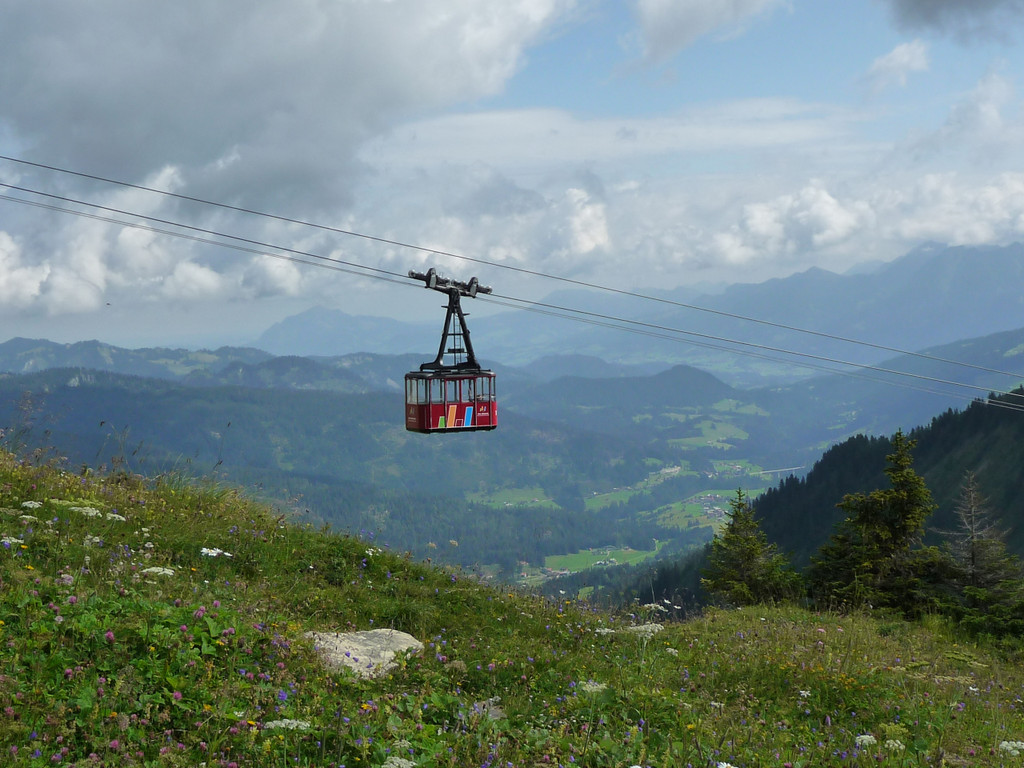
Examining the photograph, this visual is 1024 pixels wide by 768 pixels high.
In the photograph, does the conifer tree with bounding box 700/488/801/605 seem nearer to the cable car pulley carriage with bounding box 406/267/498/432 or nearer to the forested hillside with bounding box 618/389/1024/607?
the cable car pulley carriage with bounding box 406/267/498/432

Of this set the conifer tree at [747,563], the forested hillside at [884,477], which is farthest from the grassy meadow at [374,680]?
the forested hillside at [884,477]

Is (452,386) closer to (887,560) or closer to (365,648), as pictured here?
(365,648)

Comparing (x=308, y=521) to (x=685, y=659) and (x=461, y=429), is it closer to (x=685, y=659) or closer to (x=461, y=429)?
(x=461, y=429)

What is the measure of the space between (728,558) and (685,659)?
2230 centimetres

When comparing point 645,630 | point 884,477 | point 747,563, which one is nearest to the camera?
→ point 645,630

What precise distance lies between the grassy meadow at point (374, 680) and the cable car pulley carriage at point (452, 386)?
6.57m

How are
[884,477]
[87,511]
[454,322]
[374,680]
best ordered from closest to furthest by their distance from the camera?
[374,680]
[87,511]
[454,322]
[884,477]

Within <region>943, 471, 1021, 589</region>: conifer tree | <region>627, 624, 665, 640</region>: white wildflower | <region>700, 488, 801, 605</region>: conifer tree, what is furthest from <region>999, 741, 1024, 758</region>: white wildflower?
<region>700, 488, 801, 605</region>: conifer tree

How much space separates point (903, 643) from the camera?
13625mm

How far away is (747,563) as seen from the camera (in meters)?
31.0

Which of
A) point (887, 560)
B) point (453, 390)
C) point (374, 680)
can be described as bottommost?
point (887, 560)

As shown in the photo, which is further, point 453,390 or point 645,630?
point 453,390

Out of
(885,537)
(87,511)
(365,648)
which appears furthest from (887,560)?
(87,511)

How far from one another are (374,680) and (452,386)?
40.9ft
